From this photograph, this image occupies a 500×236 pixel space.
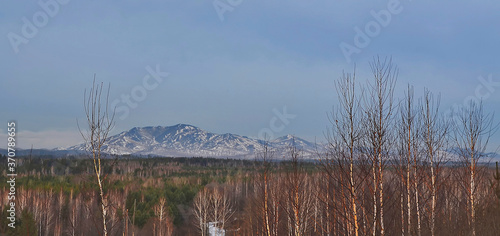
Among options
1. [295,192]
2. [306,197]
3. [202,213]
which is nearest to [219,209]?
[202,213]

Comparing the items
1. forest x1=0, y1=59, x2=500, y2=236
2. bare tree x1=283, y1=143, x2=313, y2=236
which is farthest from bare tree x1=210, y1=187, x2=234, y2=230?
bare tree x1=283, y1=143, x2=313, y2=236

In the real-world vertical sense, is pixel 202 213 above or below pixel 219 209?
below

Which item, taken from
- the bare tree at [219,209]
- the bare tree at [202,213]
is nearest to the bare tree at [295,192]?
the bare tree at [219,209]

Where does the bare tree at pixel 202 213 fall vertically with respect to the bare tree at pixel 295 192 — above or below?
below

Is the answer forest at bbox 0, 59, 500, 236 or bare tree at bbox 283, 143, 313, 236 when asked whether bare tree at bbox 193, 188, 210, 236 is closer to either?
forest at bbox 0, 59, 500, 236

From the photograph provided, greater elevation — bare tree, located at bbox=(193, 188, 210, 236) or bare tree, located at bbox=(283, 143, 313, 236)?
bare tree, located at bbox=(283, 143, 313, 236)

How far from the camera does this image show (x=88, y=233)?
47.2 metres

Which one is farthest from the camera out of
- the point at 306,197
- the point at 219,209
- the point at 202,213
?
the point at 219,209

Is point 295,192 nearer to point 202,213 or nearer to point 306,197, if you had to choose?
point 306,197

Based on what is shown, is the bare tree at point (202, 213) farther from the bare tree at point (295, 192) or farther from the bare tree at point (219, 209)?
the bare tree at point (295, 192)

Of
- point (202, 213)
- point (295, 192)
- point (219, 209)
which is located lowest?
point (202, 213)

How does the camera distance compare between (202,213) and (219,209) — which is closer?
(202,213)

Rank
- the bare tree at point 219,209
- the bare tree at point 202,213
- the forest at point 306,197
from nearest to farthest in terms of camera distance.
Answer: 1. the forest at point 306,197
2. the bare tree at point 202,213
3. the bare tree at point 219,209

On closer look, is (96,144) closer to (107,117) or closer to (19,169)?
(107,117)
